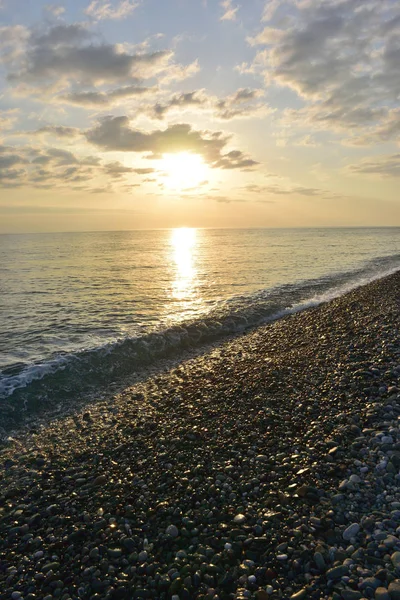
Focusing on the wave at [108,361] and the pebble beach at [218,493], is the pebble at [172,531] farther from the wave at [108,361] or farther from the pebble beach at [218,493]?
the wave at [108,361]

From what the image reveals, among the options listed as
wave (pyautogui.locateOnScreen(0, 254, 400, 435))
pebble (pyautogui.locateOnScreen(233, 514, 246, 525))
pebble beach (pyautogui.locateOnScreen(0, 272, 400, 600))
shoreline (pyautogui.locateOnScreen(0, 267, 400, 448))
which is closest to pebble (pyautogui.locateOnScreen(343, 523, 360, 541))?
pebble beach (pyautogui.locateOnScreen(0, 272, 400, 600))

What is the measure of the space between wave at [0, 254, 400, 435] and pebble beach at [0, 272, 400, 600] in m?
1.90

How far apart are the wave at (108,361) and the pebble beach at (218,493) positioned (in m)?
1.90

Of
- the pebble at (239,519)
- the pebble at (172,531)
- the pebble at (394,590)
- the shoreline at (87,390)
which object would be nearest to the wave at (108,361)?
the shoreline at (87,390)

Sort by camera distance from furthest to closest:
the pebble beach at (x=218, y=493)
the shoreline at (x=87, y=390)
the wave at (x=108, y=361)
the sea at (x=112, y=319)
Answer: the sea at (x=112, y=319) → the wave at (x=108, y=361) → the shoreline at (x=87, y=390) → the pebble beach at (x=218, y=493)

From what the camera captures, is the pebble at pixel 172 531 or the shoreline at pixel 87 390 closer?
the pebble at pixel 172 531

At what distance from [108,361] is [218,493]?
1105cm

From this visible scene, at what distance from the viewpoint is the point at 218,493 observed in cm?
727

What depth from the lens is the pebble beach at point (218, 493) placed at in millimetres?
5465

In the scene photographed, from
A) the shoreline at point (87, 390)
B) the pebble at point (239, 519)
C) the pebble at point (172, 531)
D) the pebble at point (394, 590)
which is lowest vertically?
the shoreline at point (87, 390)

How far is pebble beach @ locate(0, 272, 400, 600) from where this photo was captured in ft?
17.9

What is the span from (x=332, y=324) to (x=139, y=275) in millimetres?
32246

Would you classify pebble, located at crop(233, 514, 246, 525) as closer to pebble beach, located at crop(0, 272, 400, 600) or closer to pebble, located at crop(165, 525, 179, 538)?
pebble beach, located at crop(0, 272, 400, 600)

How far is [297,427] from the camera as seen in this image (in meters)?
9.40
